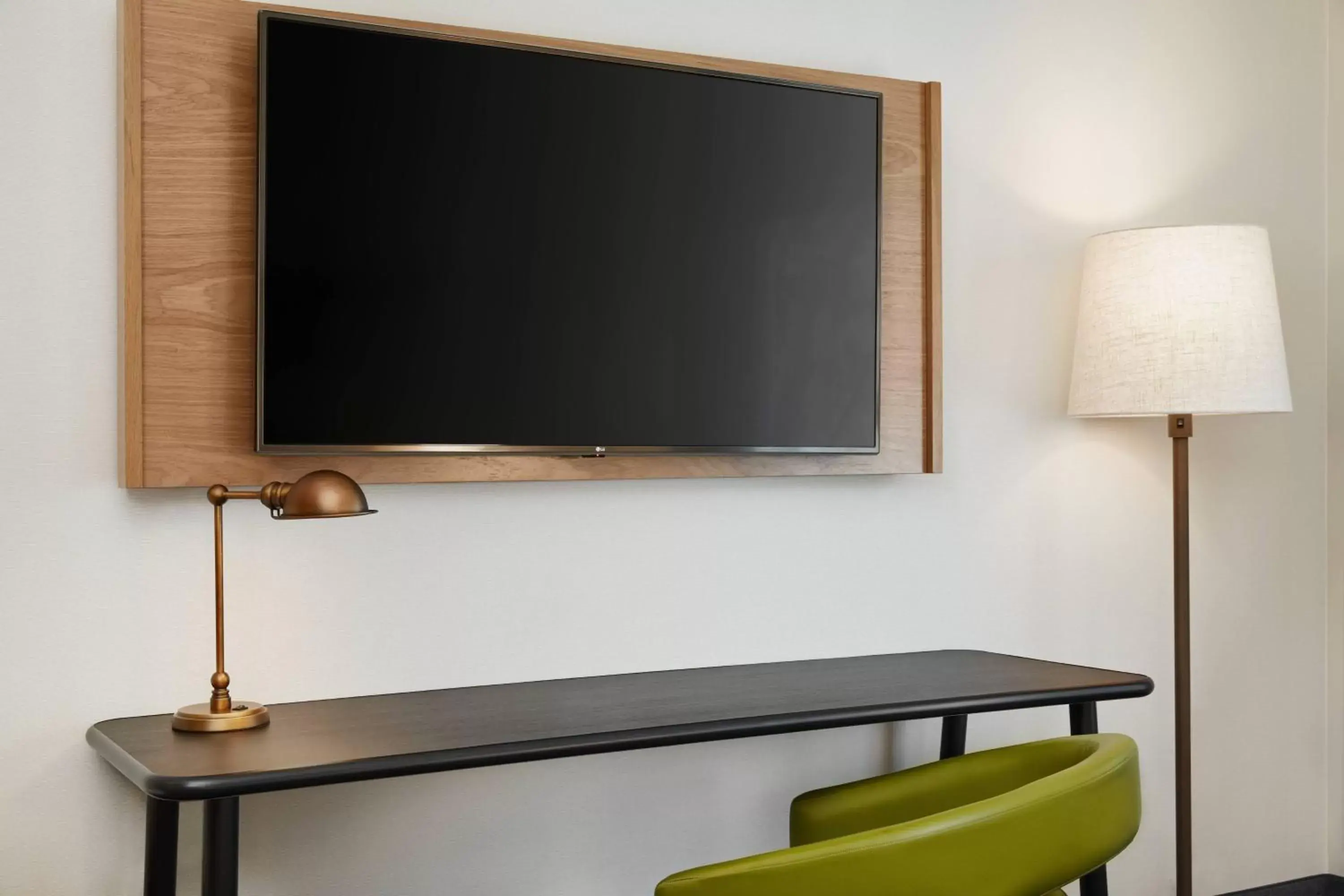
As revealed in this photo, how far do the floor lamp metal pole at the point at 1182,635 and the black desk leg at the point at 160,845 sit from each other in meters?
1.97

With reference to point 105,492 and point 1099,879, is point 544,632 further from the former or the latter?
point 1099,879

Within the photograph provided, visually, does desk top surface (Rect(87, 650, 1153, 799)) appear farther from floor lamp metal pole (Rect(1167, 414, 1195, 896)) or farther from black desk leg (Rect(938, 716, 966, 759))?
floor lamp metal pole (Rect(1167, 414, 1195, 896))

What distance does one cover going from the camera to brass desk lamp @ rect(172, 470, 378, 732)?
1687 millimetres

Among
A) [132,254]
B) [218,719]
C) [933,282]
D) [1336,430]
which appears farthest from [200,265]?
[1336,430]

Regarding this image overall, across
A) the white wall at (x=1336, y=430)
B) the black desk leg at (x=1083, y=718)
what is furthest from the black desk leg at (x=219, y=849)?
the white wall at (x=1336, y=430)

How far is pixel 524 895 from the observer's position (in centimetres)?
222

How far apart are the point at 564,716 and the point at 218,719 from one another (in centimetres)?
48

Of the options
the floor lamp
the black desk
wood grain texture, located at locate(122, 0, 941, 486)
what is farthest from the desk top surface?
the floor lamp

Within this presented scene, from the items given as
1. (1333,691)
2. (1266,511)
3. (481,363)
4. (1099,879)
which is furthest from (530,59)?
(1333,691)

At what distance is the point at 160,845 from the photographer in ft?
5.17

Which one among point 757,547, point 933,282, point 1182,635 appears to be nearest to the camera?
point 757,547

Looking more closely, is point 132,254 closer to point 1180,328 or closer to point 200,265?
point 200,265

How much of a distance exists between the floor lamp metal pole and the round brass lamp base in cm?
182

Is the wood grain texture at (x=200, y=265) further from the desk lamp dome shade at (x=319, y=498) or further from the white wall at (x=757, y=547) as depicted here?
the desk lamp dome shade at (x=319, y=498)
